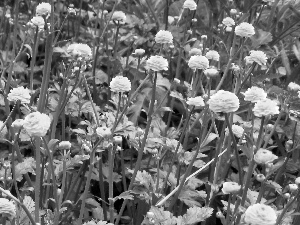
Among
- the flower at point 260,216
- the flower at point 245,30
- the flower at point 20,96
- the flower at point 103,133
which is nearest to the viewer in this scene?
the flower at point 260,216

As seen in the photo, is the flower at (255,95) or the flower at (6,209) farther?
the flower at (255,95)

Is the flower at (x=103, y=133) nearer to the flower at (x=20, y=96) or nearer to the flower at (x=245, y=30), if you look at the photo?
the flower at (x=20, y=96)

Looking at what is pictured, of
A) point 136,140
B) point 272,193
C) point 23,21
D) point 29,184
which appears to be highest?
point 23,21

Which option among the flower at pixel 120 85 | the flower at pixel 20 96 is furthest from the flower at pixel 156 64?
the flower at pixel 20 96

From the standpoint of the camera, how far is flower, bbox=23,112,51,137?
3.75 feet

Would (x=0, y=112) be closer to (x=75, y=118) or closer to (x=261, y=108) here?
(x=75, y=118)

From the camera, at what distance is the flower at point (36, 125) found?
1144 millimetres

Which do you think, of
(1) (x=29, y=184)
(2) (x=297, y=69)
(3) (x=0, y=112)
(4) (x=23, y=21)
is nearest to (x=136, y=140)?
(1) (x=29, y=184)

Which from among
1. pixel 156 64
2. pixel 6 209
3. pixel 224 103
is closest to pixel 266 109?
pixel 224 103

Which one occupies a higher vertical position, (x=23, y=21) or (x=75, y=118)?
(x=23, y=21)

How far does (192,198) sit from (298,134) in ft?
2.24

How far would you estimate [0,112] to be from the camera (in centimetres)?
227

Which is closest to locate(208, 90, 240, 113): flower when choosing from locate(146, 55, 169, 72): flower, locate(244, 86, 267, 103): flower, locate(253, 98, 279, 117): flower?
locate(253, 98, 279, 117): flower

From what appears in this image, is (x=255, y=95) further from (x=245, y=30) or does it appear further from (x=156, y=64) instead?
(x=245, y=30)
